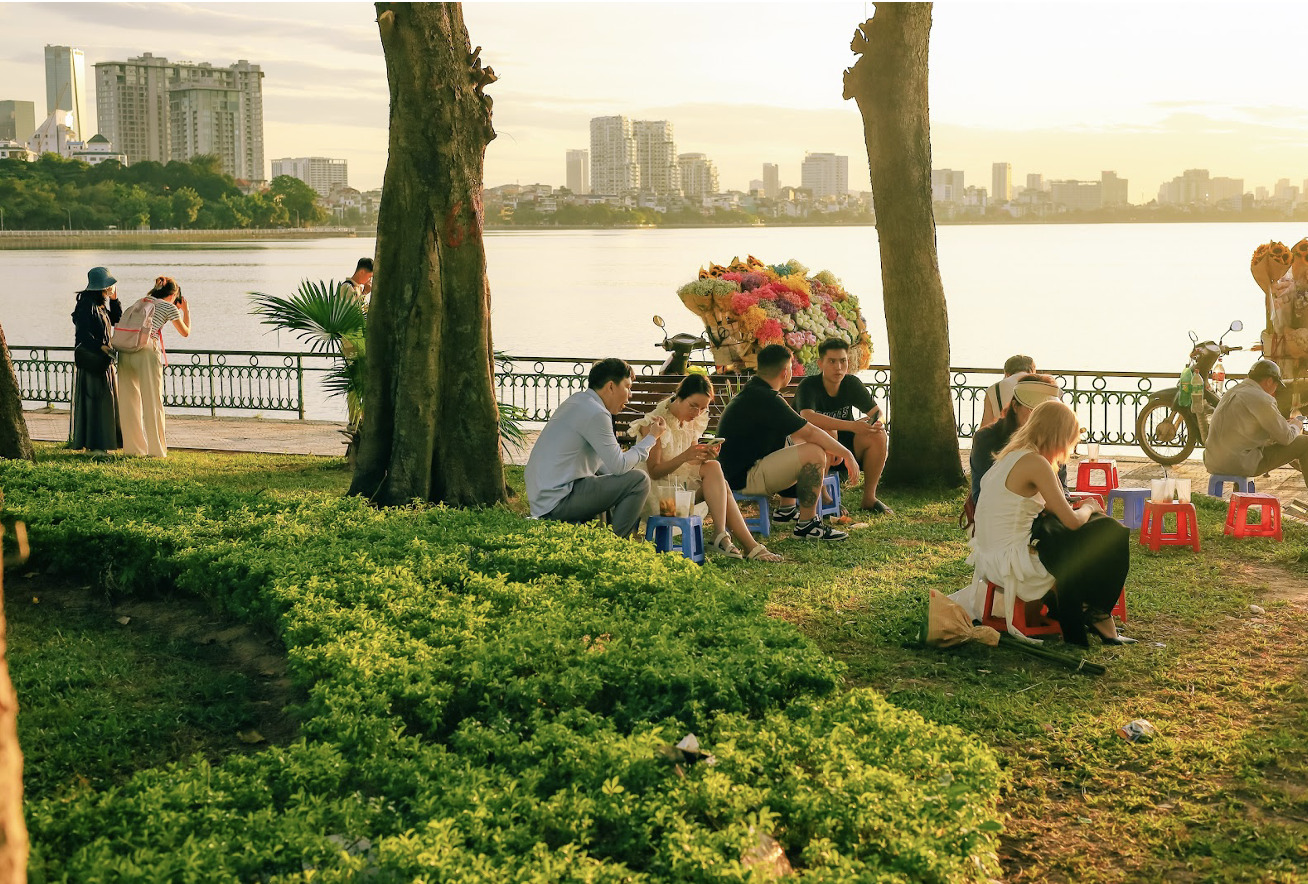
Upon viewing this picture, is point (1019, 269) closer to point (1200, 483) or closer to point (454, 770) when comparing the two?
point (1200, 483)

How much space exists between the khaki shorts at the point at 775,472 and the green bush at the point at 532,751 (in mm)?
2194

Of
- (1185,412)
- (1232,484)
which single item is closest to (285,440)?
(1185,412)

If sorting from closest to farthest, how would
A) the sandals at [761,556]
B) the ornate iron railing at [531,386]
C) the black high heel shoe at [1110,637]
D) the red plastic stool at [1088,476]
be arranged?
the black high heel shoe at [1110,637] < the sandals at [761,556] < the red plastic stool at [1088,476] < the ornate iron railing at [531,386]

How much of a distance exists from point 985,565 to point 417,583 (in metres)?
2.94

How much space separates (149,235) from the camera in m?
89.6

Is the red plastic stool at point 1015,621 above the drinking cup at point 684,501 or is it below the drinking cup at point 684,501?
below

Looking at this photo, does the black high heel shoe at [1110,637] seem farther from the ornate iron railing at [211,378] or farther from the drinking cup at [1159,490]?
the ornate iron railing at [211,378]

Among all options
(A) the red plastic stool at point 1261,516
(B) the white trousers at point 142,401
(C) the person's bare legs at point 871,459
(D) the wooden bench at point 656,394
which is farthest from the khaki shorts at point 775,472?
(B) the white trousers at point 142,401

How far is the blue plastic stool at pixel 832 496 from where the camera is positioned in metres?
9.73

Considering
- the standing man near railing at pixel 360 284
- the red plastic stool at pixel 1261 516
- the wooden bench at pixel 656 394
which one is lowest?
the red plastic stool at pixel 1261 516

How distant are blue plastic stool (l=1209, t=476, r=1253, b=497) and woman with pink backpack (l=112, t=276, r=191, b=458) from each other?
32.7 ft

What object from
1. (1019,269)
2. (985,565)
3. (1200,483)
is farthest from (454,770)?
(1019,269)

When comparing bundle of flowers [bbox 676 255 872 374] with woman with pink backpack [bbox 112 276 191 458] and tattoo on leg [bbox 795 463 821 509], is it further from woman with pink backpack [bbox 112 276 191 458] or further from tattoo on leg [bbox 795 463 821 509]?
woman with pink backpack [bbox 112 276 191 458]

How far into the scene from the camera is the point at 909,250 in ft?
36.8
